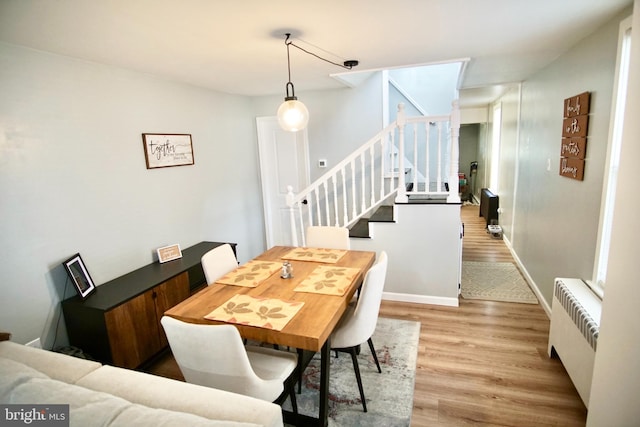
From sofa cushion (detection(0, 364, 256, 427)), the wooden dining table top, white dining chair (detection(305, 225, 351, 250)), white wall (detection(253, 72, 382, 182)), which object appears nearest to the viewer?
sofa cushion (detection(0, 364, 256, 427))

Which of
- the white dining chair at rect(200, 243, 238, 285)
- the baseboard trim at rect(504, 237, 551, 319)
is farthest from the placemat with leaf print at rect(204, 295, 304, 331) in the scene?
the baseboard trim at rect(504, 237, 551, 319)

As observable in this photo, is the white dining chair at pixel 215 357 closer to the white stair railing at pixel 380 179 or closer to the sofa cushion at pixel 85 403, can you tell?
the sofa cushion at pixel 85 403

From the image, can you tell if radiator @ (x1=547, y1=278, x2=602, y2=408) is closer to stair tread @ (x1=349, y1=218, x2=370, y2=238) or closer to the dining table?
the dining table

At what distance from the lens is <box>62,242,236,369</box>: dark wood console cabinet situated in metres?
2.26

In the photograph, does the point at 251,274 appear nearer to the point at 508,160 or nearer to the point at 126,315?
the point at 126,315

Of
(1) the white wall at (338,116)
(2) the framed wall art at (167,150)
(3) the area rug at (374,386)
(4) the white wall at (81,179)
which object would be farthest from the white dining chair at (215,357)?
(1) the white wall at (338,116)

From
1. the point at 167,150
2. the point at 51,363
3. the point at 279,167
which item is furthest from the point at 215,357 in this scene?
the point at 279,167

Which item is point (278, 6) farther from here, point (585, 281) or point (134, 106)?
point (585, 281)

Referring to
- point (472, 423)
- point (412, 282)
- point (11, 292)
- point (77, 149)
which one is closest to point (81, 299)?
point (11, 292)

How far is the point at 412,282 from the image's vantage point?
3.52 m

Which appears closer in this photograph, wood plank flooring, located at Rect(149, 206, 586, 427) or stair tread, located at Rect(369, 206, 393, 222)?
wood plank flooring, located at Rect(149, 206, 586, 427)

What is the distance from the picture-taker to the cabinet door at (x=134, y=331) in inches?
90.0

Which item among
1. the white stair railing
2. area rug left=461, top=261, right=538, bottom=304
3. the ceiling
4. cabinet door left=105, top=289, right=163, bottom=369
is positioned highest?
the ceiling

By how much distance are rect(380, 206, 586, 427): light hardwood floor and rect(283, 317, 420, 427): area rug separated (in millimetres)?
77
